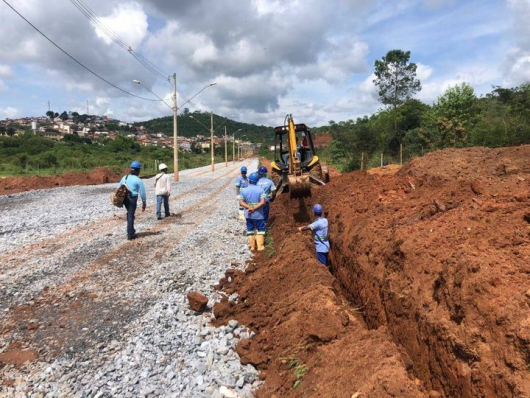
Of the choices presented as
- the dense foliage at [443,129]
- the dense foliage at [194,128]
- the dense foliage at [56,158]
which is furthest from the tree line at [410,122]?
the dense foliage at [194,128]

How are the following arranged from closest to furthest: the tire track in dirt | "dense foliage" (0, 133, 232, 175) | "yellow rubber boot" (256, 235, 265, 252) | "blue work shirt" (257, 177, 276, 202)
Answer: the tire track in dirt
"yellow rubber boot" (256, 235, 265, 252)
"blue work shirt" (257, 177, 276, 202)
"dense foliage" (0, 133, 232, 175)

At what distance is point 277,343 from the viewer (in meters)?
4.18

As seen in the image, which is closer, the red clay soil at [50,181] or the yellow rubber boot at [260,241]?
the yellow rubber boot at [260,241]

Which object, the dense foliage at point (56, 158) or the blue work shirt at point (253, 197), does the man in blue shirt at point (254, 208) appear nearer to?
the blue work shirt at point (253, 197)

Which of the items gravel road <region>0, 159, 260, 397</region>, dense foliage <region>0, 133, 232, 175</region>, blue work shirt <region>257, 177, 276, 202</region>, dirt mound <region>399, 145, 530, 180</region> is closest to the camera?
gravel road <region>0, 159, 260, 397</region>

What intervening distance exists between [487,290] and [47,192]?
21141 mm

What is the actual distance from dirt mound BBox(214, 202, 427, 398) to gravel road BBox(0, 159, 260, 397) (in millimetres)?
243

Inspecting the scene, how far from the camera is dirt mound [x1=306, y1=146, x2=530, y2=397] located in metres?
2.94

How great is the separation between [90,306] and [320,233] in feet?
13.9

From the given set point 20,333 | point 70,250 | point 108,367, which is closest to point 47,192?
point 70,250

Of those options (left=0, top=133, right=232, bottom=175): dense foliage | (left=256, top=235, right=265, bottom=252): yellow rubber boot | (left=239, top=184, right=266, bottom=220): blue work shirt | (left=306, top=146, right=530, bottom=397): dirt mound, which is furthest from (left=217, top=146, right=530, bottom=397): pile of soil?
(left=0, top=133, right=232, bottom=175): dense foliage

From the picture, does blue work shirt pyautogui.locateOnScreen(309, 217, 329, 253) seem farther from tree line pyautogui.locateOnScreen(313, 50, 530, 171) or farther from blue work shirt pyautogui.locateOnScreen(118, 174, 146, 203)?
tree line pyautogui.locateOnScreen(313, 50, 530, 171)

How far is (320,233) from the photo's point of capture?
7457 mm

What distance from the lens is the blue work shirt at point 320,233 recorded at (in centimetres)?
740
